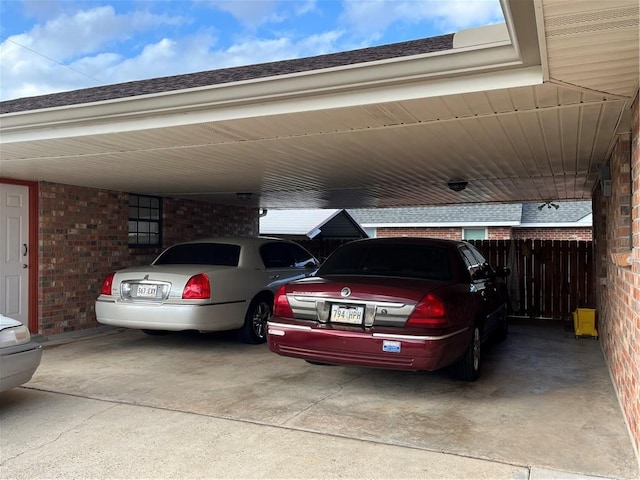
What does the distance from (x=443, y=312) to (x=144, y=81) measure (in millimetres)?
4487

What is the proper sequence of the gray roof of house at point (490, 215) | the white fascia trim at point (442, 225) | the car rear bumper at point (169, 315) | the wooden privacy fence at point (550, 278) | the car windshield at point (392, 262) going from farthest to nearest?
1. the gray roof of house at point (490, 215)
2. the white fascia trim at point (442, 225)
3. the wooden privacy fence at point (550, 278)
4. the car rear bumper at point (169, 315)
5. the car windshield at point (392, 262)

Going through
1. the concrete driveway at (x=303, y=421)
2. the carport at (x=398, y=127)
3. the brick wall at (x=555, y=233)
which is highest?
the carport at (x=398, y=127)

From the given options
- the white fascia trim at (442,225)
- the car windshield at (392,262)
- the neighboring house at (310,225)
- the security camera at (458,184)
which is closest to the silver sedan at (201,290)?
the car windshield at (392,262)

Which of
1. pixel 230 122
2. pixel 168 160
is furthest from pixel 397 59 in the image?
pixel 168 160

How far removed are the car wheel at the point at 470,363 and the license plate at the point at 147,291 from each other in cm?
369

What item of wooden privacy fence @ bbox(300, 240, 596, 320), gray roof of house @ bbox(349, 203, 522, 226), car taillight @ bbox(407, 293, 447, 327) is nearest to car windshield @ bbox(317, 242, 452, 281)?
car taillight @ bbox(407, 293, 447, 327)

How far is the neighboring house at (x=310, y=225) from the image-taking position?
15211mm

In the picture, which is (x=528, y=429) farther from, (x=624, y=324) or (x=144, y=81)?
(x=144, y=81)

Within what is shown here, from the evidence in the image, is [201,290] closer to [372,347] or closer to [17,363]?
[17,363]

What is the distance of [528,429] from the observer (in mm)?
4102

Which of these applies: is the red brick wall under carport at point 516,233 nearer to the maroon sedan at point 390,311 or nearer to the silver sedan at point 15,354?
the maroon sedan at point 390,311

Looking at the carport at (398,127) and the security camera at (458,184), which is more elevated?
the carport at (398,127)

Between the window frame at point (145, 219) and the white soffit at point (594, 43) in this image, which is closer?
the white soffit at point (594, 43)

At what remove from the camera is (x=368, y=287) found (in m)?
4.82
